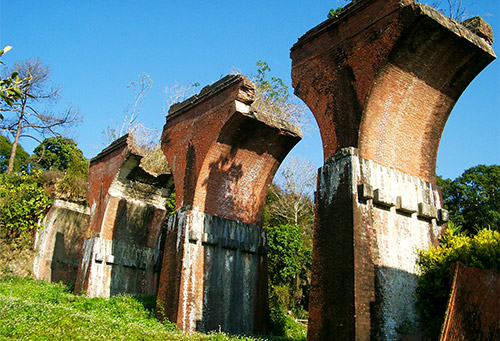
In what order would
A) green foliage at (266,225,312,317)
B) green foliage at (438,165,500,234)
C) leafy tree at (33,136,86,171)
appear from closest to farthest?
1. green foliage at (266,225,312,317)
2. green foliage at (438,165,500,234)
3. leafy tree at (33,136,86,171)

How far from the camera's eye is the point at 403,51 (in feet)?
26.1

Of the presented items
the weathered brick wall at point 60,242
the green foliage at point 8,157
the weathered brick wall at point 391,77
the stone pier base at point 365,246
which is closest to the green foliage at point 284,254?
the weathered brick wall at point 60,242

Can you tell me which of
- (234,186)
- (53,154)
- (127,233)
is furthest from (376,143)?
(53,154)

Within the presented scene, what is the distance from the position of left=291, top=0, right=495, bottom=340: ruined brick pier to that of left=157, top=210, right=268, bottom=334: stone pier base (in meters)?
3.75

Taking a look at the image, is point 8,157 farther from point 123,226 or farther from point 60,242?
point 123,226

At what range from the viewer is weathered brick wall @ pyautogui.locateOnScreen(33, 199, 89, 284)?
703 inches

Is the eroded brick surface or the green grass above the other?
the eroded brick surface

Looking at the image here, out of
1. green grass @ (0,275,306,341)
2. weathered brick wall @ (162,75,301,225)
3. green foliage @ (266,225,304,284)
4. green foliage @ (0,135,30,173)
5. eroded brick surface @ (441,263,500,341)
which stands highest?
green foliage @ (0,135,30,173)

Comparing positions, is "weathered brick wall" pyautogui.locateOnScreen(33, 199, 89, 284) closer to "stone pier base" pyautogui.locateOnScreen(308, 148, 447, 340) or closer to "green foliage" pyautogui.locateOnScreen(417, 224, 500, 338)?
"stone pier base" pyautogui.locateOnScreen(308, 148, 447, 340)

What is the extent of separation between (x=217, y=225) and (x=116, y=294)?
4.86 metres

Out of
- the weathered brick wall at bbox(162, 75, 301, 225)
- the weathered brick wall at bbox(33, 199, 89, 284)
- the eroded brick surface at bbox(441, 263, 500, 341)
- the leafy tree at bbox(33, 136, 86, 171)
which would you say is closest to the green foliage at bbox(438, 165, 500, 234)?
the weathered brick wall at bbox(162, 75, 301, 225)

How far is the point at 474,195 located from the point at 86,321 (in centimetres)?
2292

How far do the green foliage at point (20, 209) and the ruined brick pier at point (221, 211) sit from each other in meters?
8.60

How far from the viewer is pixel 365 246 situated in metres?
7.36
